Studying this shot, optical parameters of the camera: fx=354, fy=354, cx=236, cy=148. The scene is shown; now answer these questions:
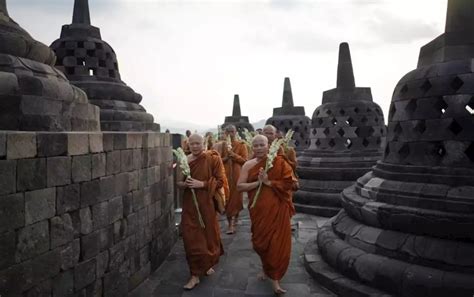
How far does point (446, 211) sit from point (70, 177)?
4.25m

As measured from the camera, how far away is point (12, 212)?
114 inches

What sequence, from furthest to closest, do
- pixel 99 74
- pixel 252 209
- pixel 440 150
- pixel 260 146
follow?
pixel 99 74
pixel 260 146
pixel 252 209
pixel 440 150

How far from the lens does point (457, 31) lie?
16.2 feet

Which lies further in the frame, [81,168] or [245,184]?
[245,184]

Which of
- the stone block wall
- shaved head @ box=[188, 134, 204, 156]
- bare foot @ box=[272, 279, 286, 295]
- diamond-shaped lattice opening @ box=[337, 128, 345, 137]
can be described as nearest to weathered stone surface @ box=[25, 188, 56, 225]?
the stone block wall

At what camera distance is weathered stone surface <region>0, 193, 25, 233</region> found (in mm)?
2812

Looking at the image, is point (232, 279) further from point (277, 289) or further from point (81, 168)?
point (81, 168)

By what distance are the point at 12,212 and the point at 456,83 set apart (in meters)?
5.25

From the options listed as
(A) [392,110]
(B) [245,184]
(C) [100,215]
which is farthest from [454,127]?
(C) [100,215]

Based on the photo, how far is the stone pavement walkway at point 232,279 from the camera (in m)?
4.79

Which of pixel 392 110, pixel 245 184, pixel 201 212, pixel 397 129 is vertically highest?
pixel 392 110

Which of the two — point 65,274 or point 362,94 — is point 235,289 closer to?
point 65,274

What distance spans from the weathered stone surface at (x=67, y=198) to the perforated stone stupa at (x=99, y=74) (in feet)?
13.2

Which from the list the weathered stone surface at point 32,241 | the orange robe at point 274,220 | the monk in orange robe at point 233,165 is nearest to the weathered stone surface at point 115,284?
the weathered stone surface at point 32,241
